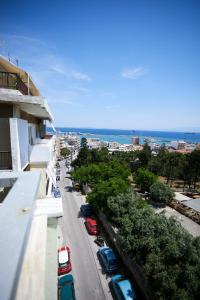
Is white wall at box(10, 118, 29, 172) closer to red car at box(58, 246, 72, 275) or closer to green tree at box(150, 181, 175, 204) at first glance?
red car at box(58, 246, 72, 275)

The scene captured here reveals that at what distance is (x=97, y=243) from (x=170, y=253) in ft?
29.0

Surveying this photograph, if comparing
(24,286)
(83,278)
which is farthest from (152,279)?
(24,286)

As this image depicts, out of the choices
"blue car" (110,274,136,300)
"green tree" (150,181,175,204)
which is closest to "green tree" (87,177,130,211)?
"blue car" (110,274,136,300)

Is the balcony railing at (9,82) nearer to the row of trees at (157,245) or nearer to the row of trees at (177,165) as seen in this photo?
the row of trees at (157,245)

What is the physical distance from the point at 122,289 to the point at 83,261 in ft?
14.0

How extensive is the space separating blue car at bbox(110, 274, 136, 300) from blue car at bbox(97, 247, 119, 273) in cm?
121

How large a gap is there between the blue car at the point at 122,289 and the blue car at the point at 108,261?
1205 mm

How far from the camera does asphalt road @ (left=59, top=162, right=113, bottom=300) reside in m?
11.8

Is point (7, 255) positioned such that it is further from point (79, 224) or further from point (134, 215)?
point (79, 224)

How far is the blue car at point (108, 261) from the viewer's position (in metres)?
13.4

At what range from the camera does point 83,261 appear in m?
14.3

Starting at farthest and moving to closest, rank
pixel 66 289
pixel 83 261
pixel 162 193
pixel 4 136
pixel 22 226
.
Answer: pixel 162 193 → pixel 83 261 → pixel 66 289 → pixel 4 136 → pixel 22 226

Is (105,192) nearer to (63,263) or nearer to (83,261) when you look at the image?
(83,261)

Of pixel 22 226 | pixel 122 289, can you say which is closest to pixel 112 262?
pixel 122 289
